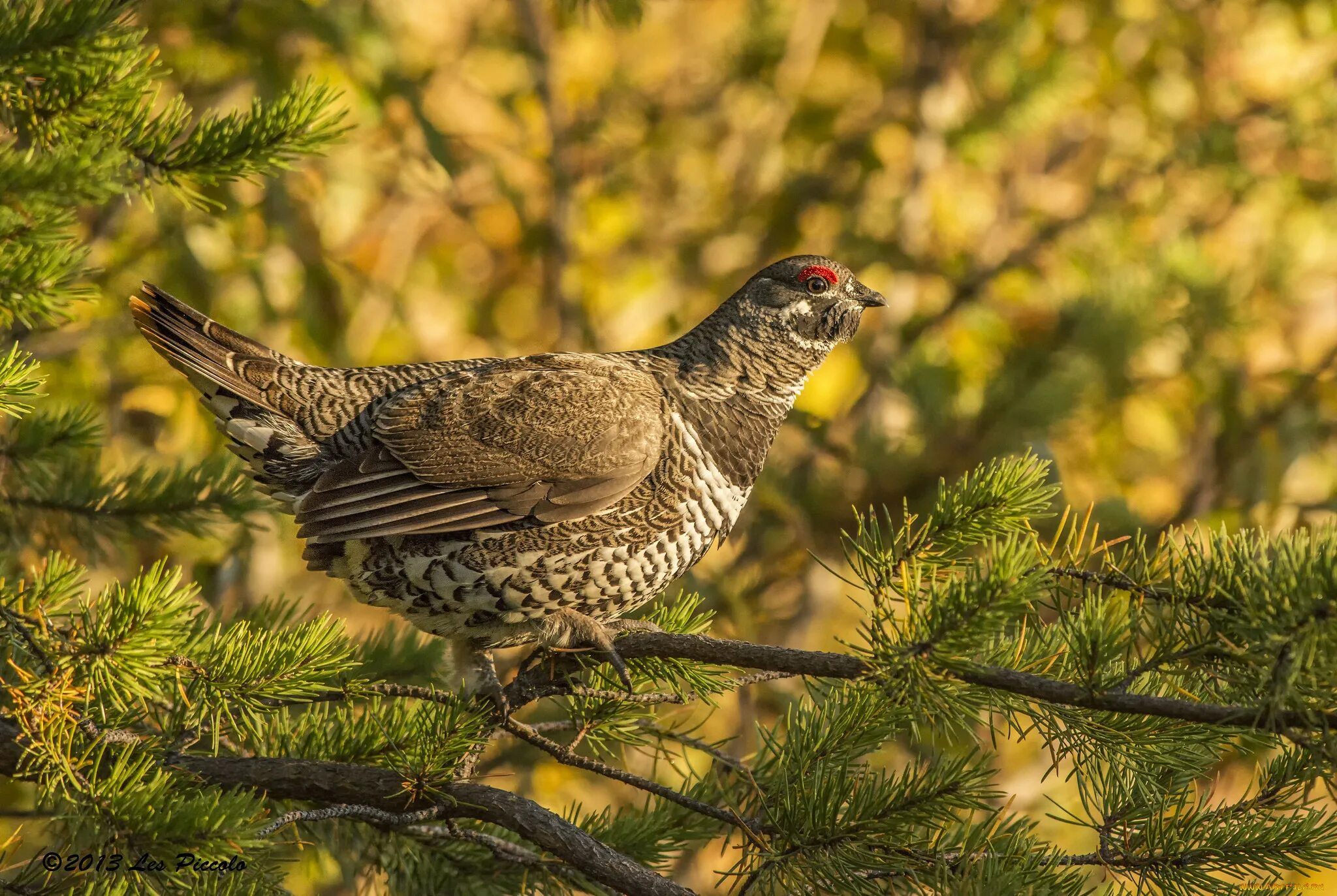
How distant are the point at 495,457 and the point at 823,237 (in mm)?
4532

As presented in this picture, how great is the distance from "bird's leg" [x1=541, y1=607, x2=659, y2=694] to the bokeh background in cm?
141

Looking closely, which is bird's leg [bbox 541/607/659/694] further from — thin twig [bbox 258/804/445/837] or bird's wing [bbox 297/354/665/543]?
thin twig [bbox 258/804/445/837]

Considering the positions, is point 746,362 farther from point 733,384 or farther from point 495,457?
point 495,457

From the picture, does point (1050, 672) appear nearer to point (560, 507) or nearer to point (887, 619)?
point (887, 619)

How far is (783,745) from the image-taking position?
2.89 meters

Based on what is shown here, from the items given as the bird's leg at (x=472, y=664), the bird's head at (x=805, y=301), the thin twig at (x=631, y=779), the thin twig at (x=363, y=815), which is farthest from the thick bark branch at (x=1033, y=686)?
the bird's head at (x=805, y=301)

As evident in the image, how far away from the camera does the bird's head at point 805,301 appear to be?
439 centimetres

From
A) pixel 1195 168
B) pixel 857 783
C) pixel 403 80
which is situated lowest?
pixel 857 783

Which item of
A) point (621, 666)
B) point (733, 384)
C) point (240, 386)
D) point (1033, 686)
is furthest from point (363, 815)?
point (733, 384)

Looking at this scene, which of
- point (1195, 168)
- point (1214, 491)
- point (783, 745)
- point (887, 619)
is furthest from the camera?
point (1195, 168)

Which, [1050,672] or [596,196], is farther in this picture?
[596,196]

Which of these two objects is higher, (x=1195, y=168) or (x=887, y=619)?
(x=1195, y=168)

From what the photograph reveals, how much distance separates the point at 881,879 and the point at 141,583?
1.70m

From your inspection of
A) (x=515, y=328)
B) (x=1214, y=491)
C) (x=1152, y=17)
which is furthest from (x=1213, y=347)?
(x=515, y=328)
